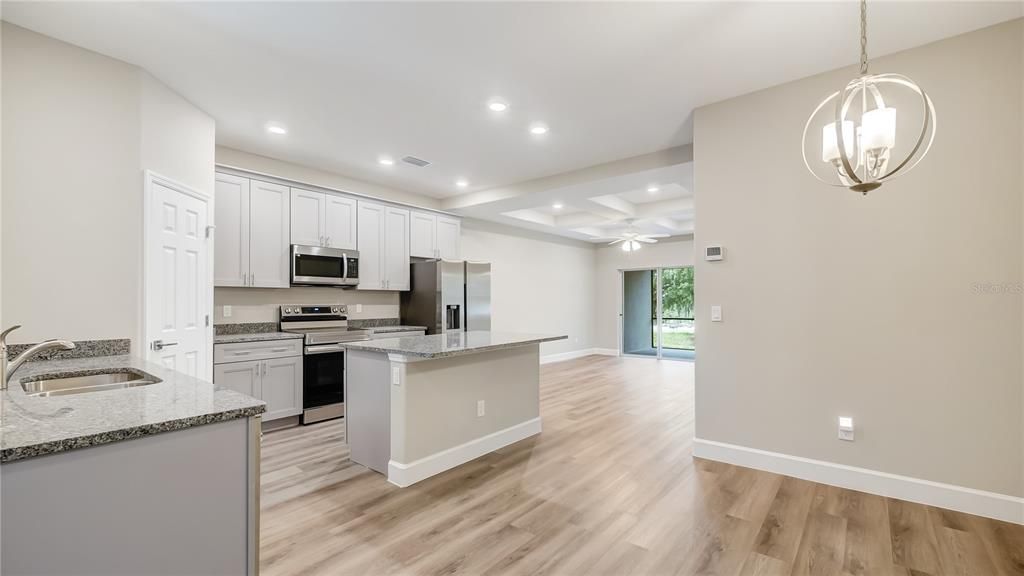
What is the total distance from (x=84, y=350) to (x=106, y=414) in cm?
187

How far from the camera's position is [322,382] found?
14.9 ft

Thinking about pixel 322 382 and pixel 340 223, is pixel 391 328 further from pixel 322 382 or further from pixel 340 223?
pixel 340 223

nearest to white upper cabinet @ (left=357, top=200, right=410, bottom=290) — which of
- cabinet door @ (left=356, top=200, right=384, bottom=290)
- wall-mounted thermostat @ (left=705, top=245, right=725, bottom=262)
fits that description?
cabinet door @ (left=356, top=200, right=384, bottom=290)

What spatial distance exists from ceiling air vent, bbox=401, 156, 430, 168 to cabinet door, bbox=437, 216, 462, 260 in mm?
1410

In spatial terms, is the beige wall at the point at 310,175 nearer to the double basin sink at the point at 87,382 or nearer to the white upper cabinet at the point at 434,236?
the white upper cabinet at the point at 434,236

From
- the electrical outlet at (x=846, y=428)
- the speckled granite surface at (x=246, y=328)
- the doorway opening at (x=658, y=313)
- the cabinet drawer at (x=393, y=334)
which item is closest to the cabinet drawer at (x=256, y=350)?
the speckled granite surface at (x=246, y=328)

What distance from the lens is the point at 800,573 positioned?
6.59 ft

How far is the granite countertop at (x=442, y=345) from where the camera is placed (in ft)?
9.44

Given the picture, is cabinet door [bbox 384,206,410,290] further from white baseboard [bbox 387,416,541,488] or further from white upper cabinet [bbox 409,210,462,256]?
white baseboard [bbox 387,416,541,488]

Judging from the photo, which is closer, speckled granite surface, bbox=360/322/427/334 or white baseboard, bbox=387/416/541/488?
white baseboard, bbox=387/416/541/488

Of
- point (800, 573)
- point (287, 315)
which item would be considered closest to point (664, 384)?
point (800, 573)

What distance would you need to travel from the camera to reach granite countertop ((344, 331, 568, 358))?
2877mm

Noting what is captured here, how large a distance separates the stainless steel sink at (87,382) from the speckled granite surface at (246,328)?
2.19 m

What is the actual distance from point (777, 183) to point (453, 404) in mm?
2807
